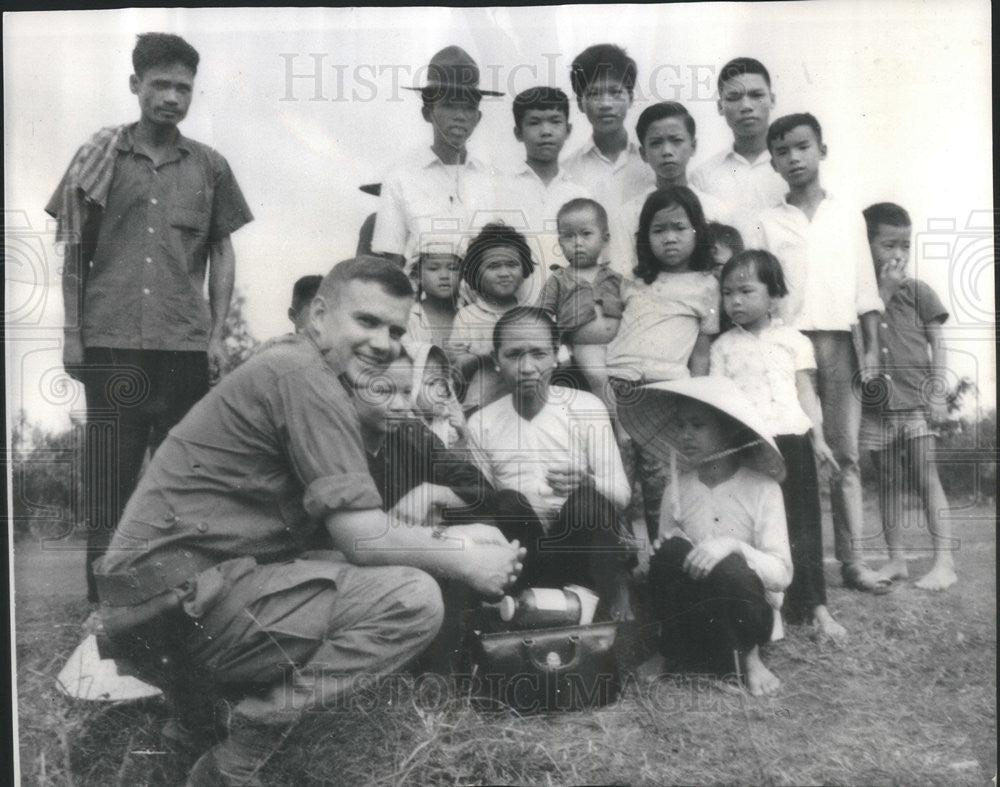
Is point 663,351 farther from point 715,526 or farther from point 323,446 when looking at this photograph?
point 323,446

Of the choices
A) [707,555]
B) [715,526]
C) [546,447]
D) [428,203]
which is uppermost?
[428,203]

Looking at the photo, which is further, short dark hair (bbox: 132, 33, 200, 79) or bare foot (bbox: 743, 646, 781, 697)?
short dark hair (bbox: 132, 33, 200, 79)

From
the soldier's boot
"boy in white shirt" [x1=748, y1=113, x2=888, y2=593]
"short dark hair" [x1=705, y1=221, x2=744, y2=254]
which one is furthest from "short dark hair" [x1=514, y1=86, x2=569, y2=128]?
the soldier's boot

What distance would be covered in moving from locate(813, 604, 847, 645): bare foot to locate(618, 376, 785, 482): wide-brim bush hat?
0.56 metres

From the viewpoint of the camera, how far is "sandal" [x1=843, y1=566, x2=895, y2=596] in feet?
11.5

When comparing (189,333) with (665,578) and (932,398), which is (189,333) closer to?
(665,578)

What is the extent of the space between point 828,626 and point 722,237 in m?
1.56

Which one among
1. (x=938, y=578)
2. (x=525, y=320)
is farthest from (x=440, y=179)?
(x=938, y=578)

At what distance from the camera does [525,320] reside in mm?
3461

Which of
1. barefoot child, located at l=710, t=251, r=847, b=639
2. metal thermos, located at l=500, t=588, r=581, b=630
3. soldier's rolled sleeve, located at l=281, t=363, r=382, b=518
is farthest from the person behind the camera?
barefoot child, located at l=710, t=251, r=847, b=639

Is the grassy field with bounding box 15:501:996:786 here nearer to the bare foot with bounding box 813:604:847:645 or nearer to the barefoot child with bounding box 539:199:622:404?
the bare foot with bounding box 813:604:847:645

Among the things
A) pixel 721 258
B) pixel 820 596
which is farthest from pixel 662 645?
pixel 721 258

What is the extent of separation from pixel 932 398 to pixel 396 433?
82.8 inches

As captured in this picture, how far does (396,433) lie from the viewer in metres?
3.41
